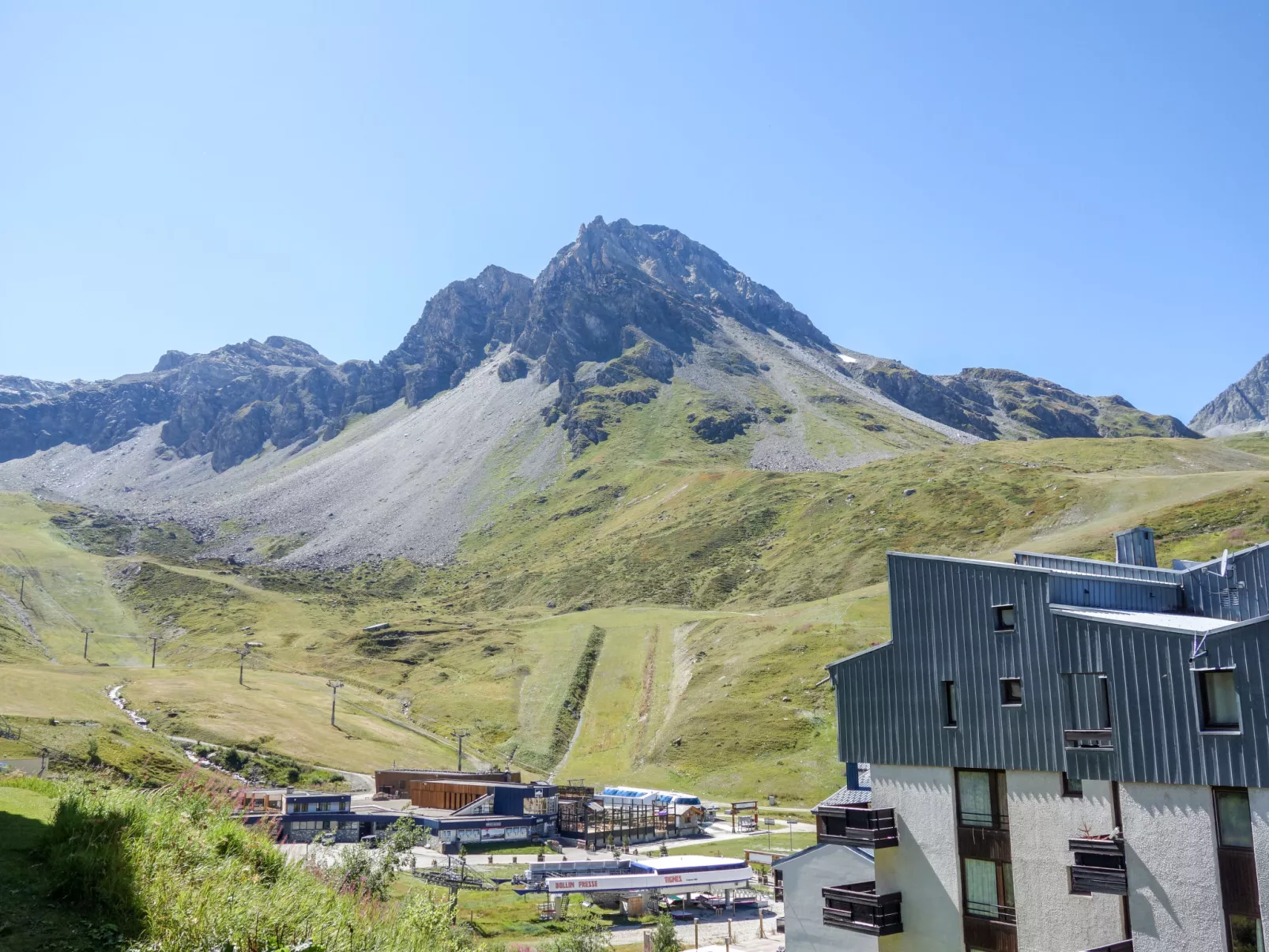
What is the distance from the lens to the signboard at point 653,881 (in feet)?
241

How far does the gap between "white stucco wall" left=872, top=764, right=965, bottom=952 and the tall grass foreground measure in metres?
18.3

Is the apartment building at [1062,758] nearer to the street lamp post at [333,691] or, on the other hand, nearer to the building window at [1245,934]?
the building window at [1245,934]

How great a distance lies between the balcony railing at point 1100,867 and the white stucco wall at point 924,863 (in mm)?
5182

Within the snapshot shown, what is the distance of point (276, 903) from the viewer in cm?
1512

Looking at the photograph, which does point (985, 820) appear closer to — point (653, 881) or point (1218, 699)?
point (1218, 699)

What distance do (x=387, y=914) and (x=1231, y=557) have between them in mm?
30104

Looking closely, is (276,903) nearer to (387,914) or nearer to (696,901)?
(387,914)

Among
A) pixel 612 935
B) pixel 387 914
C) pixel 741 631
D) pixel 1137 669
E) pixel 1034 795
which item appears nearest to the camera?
pixel 387 914

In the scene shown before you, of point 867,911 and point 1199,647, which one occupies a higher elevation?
point 1199,647

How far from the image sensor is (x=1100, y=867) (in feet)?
83.8

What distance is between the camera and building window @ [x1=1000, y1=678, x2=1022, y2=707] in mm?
29422

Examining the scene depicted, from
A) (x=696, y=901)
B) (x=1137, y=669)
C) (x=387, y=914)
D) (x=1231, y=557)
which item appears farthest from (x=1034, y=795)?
(x=696, y=901)

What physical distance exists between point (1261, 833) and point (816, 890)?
17086 millimetres

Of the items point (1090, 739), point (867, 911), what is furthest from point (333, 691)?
point (1090, 739)
